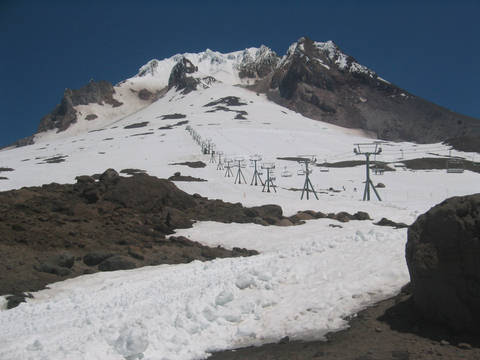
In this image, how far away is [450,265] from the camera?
259 inches

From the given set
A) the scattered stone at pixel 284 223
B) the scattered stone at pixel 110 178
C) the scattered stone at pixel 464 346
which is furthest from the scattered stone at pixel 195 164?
the scattered stone at pixel 464 346

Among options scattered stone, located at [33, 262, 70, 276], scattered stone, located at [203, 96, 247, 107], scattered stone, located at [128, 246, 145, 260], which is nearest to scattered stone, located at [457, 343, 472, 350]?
scattered stone, located at [33, 262, 70, 276]

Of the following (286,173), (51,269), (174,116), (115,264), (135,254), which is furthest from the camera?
(174,116)

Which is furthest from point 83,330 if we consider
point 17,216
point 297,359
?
point 17,216

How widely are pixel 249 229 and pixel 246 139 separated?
85122 millimetres

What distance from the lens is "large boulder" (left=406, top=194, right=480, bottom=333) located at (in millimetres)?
6305

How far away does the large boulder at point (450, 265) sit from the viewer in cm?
630

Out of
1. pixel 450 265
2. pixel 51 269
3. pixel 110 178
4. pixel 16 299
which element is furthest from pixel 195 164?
pixel 450 265

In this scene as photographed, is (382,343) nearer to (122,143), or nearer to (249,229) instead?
(249,229)

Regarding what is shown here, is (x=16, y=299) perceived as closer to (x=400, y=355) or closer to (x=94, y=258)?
(x=94, y=258)

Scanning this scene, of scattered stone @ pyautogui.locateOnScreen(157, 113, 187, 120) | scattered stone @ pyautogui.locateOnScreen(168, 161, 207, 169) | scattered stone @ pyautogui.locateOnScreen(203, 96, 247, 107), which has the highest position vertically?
scattered stone @ pyautogui.locateOnScreen(203, 96, 247, 107)

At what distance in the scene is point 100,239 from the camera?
1898 centimetres

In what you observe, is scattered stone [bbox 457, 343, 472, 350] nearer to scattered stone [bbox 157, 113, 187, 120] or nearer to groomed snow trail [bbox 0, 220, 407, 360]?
groomed snow trail [bbox 0, 220, 407, 360]

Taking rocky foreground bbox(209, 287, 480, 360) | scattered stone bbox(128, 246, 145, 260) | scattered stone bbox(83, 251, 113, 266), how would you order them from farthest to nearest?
scattered stone bbox(128, 246, 145, 260) → scattered stone bbox(83, 251, 113, 266) → rocky foreground bbox(209, 287, 480, 360)
